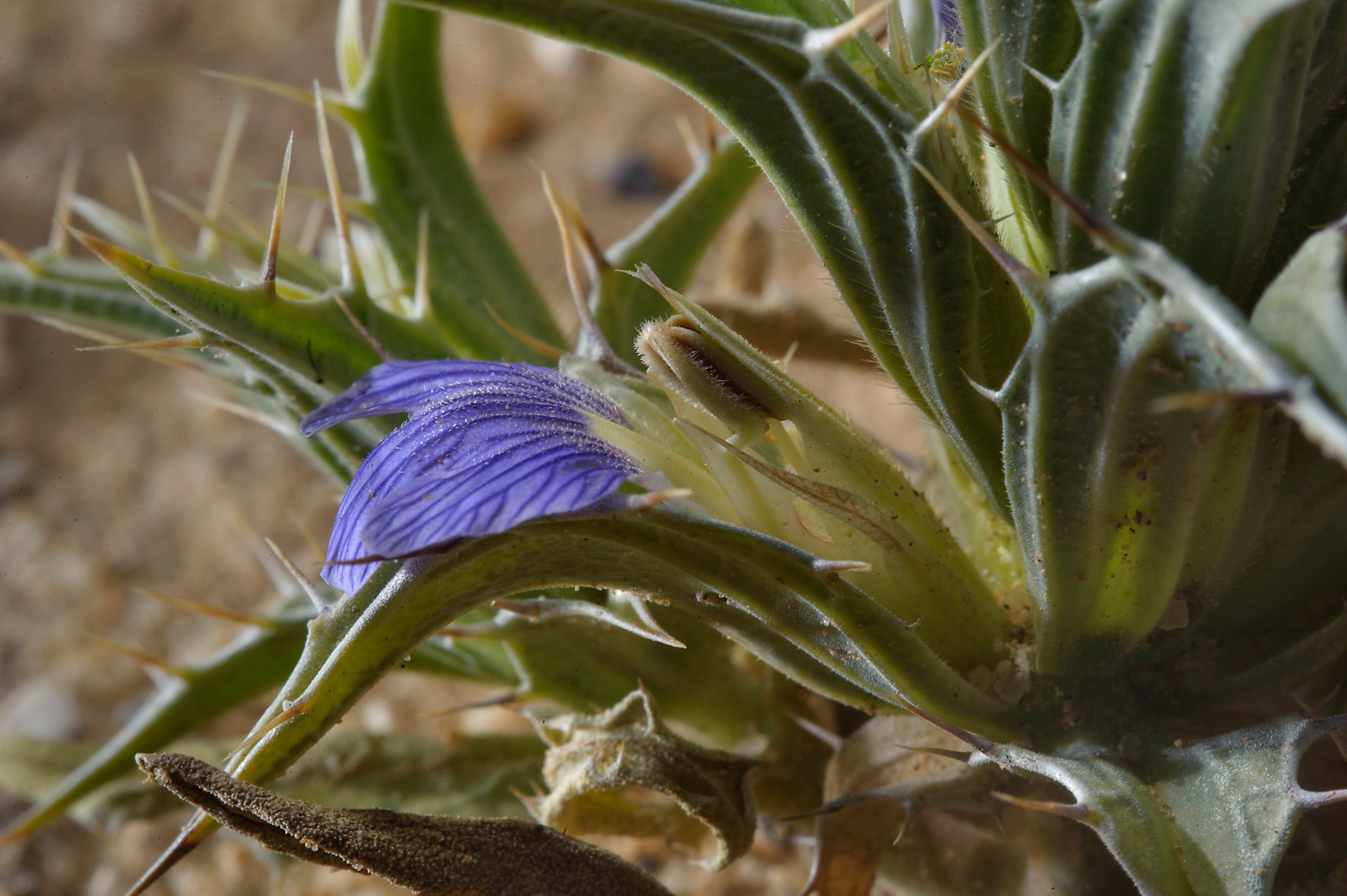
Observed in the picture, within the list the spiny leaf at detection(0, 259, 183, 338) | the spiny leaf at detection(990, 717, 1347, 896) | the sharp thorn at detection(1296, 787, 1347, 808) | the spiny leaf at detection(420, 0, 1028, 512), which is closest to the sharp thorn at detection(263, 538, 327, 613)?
the spiny leaf at detection(0, 259, 183, 338)

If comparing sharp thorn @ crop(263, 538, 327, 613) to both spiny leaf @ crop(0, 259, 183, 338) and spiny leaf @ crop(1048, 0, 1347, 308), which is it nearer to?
spiny leaf @ crop(0, 259, 183, 338)

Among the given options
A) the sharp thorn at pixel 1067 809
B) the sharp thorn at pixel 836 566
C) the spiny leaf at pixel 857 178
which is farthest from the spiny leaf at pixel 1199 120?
the sharp thorn at pixel 1067 809

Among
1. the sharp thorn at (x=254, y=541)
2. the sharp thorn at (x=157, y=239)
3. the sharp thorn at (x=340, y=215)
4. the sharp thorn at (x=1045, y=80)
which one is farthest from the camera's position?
the sharp thorn at (x=254, y=541)

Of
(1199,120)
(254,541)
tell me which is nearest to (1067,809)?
(1199,120)

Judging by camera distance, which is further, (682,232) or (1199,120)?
(682,232)

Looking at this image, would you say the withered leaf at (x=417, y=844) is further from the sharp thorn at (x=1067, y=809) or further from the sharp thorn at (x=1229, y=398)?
the sharp thorn at (x=1229, y=398)

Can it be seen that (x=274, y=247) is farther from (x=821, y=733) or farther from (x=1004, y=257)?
(x=821, y=733)

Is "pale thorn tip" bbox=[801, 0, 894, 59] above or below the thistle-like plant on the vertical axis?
above
